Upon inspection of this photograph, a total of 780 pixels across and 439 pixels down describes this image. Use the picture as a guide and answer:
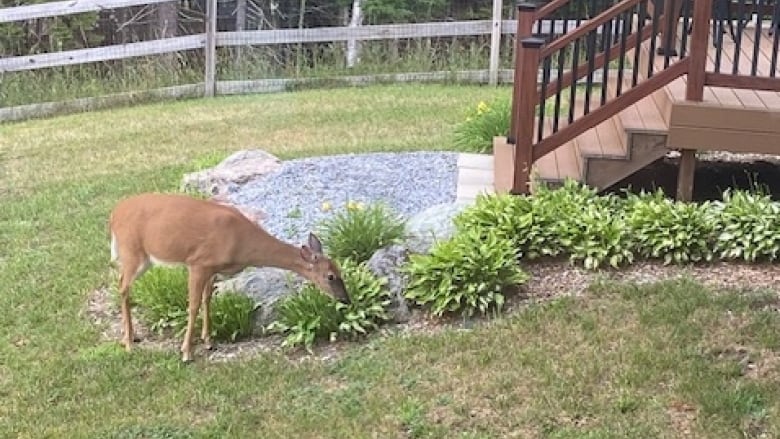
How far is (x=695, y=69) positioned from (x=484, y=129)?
247 cm

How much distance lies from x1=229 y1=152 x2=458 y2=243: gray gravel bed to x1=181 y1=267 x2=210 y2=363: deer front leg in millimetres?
1345

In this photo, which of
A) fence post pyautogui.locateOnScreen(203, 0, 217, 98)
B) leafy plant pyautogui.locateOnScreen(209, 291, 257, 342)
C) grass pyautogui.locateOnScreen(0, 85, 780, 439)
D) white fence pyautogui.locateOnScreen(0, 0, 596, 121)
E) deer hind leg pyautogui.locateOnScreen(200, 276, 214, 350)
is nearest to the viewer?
grass pyautogui.locateOnScreen(0, 85, 780, 439)

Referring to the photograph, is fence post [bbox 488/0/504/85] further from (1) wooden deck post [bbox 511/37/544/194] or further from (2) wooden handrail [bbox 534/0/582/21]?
(1) wooden deck post [bbox 511/37/544/194]

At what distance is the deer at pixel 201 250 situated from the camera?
4957mm

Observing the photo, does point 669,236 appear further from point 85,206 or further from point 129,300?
point 85,206

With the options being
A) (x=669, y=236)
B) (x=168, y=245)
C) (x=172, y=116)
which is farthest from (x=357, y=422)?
(x=172, y=116)

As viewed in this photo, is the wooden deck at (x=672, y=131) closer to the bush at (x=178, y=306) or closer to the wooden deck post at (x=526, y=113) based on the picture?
the wooden deck post at (x=526, y=113)

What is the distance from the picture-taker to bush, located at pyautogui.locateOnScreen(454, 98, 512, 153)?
27.2 feet

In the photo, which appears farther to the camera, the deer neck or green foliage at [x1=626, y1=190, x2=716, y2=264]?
green foliage at [x1=626, y1=190, x2=716, y2=264]

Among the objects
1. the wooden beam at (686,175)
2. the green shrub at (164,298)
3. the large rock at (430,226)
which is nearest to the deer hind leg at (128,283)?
the green shrub at (164,298)

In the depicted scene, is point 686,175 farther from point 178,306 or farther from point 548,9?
point 178,306

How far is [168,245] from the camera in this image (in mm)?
4992

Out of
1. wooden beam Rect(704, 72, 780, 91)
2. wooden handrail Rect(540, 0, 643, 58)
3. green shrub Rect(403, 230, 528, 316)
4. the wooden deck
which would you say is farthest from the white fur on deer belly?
wooden beam Rect(704, 72, 780, 91)

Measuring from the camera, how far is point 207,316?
516 centimetres
